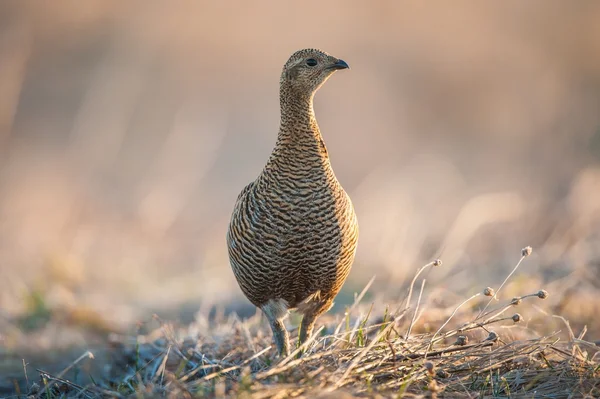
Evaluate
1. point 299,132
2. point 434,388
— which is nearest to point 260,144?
point 299,132

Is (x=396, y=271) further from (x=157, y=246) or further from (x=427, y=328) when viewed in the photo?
(x=157, y=246)

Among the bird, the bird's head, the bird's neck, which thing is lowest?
the bird

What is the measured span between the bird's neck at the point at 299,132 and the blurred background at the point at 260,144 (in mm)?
1635

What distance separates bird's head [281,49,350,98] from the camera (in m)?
4.40

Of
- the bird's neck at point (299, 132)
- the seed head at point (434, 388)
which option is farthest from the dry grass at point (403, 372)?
the bird's neck at point (299, 132)

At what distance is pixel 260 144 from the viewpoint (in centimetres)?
1491

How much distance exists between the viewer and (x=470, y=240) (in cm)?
885

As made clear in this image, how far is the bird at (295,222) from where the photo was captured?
159 inches

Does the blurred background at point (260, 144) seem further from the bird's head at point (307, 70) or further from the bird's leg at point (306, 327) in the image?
the bird's head at point (307, 70)

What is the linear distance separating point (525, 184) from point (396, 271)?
4980 mm

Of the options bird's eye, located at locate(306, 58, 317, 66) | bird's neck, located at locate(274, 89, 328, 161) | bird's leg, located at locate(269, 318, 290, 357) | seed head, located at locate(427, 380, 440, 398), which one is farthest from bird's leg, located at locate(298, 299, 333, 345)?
bird's eye, located at locate(306, 58, 317, 66)

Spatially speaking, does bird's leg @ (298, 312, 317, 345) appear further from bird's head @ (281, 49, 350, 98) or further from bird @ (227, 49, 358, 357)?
bird's head @ (281, 49, 350, 98)

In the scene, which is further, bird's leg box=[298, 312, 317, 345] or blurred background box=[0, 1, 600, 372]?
blurred background box=[0, 1, 600, 372]

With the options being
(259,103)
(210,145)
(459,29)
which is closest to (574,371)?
(210,145)
